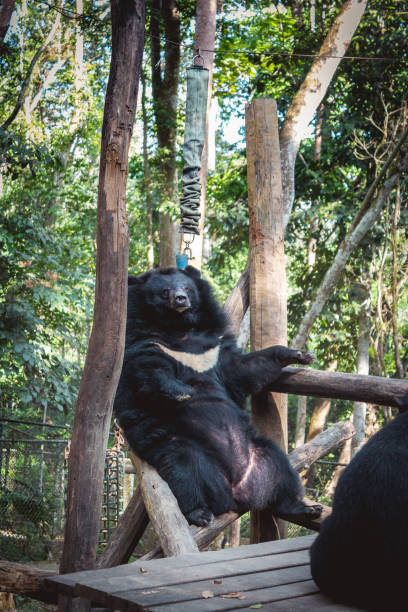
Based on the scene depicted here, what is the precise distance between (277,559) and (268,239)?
2.07 metres

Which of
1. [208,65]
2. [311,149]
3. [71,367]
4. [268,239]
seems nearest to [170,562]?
[268,239]

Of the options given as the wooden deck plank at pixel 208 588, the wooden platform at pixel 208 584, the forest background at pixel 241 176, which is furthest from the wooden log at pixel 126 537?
the forest background at pixel 241 176

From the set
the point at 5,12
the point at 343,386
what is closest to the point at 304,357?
the point at 343,386

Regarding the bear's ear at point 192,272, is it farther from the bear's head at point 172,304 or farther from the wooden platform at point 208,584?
the wooden platform at point 208,584

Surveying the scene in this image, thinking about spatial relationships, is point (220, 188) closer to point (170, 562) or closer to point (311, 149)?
point (311, 149)

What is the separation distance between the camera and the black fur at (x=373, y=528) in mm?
1525

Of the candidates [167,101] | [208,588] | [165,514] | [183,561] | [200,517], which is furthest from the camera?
[167,101]

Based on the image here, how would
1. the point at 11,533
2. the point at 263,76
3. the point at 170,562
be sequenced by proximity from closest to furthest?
the point at 170,562 → the point at 11,533 → the point at 263,76

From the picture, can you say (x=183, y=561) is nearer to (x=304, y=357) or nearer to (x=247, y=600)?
A: (x=247, y=600)

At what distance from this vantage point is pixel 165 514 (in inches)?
105

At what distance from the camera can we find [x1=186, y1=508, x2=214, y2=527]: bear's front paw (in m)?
2.87

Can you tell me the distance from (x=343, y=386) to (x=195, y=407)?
0.78m

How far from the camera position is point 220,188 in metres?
9.44

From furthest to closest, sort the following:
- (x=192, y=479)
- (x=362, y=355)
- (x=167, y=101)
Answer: (x=362, y=355) → (x=167, y=101) → (x=192, y=479)
